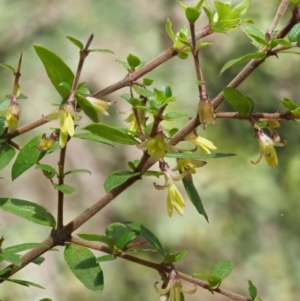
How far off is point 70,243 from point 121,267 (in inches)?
28.3

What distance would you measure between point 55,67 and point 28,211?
0.11m

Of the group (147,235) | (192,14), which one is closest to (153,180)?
(147,235)

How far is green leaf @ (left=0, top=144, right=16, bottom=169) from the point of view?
14.6 inches

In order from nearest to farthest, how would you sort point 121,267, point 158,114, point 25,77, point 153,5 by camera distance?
1. point 158,114
2. point 121,267
3. point 25,77
4. point 153,5

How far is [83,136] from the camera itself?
1.22ft

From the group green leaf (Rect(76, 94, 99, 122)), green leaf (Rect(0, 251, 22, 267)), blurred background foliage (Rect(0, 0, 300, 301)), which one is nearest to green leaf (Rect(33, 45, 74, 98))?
green leaf (Rect(76, 94, 99, 122))

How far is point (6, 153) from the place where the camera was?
38cm

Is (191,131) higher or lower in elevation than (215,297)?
lower

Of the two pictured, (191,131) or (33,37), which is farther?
(33,37)

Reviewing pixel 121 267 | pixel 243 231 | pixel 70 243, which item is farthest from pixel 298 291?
pixel 70 243

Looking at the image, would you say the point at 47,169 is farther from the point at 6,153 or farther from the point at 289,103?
the point at 289,103

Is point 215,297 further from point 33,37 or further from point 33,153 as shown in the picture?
point 33,153

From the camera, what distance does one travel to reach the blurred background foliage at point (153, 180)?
1077mm

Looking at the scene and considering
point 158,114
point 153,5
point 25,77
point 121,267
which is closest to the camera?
point 158,114
